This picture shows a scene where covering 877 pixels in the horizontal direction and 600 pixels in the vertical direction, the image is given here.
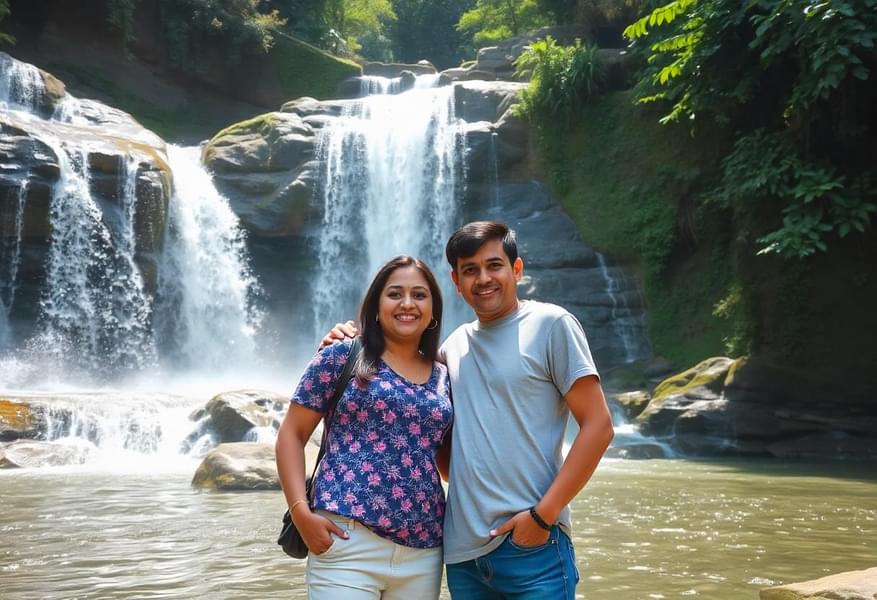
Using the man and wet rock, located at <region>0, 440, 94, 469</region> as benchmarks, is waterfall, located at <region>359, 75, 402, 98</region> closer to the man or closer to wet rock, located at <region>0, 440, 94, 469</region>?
wet rock, located at <region>0, 440, 94, 469</region>

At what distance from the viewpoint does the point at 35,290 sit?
19359mm

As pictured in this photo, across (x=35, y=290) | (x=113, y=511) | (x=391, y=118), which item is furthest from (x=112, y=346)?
(x=113, y=511)

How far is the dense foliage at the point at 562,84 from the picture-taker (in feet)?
70.5

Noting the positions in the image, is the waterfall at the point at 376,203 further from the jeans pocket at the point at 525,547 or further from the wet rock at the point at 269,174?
the jeans pocket at the point at 525,547

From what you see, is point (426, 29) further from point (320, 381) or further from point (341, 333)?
point (320, 381)

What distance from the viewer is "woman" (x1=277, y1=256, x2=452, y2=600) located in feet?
8.68

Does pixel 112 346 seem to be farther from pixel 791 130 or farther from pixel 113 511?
pixel 791 130

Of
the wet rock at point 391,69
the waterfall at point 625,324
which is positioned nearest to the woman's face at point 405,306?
the waterfall at point 625,324

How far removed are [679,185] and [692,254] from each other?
1508mm

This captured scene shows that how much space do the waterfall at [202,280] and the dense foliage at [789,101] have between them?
1067 cm

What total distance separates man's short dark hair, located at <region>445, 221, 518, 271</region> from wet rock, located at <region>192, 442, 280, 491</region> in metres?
6.83

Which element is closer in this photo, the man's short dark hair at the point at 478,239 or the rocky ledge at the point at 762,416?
the man's short dark hair at the point at 478,239

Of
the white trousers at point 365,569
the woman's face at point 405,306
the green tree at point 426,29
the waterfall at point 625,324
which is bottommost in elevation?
the waterfall at point 625,324

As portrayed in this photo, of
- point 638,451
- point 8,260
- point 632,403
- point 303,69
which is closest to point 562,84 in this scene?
point 632,403
